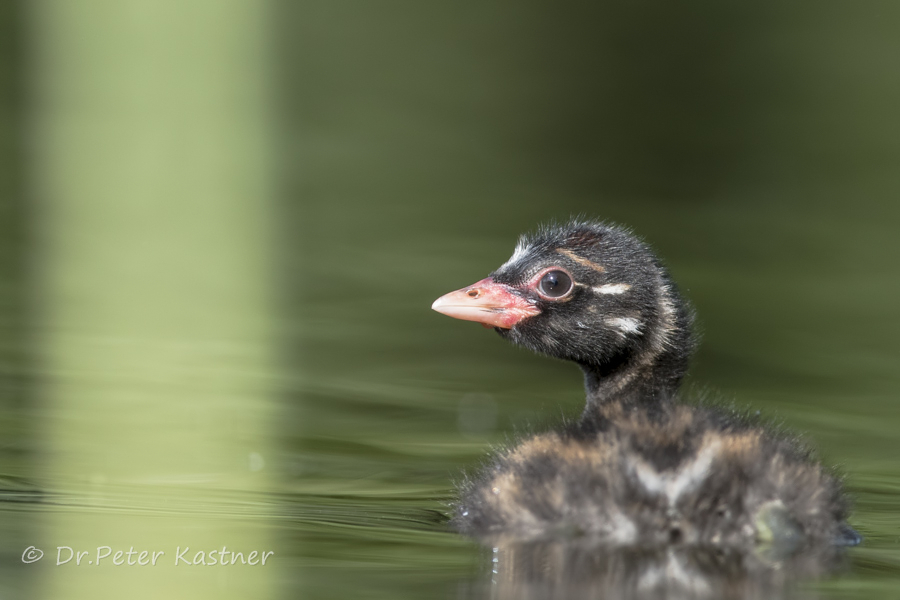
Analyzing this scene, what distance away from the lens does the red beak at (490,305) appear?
5625mm

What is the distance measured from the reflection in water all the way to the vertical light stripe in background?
27.5 inches

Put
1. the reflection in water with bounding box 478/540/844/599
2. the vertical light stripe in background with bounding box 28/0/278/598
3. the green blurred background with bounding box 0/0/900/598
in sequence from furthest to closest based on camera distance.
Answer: the green blurred background with bounding box 0/0/900/598 → the vertical light stripe in background with bounding box 28/0/278/598 → the reflection in water with bounding box 478/540/844/599

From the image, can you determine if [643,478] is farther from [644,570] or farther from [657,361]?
[657,361]

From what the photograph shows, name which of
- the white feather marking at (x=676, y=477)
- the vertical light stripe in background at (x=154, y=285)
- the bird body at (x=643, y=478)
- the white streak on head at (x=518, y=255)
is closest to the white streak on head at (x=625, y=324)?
the bird body at (x=643, y=478)

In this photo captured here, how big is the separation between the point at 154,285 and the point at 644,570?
6.17 metres

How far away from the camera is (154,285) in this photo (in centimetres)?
948

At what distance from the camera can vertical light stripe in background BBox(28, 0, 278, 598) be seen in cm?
473

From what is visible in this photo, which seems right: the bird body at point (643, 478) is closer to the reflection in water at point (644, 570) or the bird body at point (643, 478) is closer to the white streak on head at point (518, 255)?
the reflection in water at point (644, 570)

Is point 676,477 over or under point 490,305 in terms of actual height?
under

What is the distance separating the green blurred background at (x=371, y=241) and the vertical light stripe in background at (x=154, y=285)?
0.03m

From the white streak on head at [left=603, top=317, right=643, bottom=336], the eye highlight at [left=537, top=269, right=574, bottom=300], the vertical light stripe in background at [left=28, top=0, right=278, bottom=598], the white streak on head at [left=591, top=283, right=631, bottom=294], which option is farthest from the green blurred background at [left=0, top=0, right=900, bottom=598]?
the eye highlight at [left=537, top=269, right=574, bottom=300]

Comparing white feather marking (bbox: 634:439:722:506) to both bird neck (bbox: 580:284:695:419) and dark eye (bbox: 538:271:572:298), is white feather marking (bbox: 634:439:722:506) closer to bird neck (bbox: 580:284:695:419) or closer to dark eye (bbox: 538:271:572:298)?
bird neck (bbox: 580:284:695:419)

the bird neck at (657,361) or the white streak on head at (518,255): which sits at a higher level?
the white streak on head at (518,255)

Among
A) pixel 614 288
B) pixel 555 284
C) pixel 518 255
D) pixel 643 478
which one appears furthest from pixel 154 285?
pixel 643 478
